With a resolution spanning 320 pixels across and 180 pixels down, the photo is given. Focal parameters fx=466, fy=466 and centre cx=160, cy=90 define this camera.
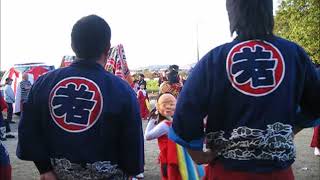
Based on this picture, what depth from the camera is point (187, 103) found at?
224 centimetres

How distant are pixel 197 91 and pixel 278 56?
1.43ft

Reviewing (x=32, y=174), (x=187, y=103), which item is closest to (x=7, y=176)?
(x=187, y=103)

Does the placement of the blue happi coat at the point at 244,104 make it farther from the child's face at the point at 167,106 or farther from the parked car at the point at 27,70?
the parked car at the point at 27,70

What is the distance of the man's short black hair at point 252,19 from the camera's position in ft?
7.57

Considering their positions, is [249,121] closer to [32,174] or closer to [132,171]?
[132,171]

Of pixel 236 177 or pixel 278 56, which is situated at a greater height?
pixel 278 56

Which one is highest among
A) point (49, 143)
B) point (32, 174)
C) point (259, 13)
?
point (259, 13)

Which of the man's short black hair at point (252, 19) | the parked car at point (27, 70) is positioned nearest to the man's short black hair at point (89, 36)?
the man's short black hair at point (252, 19)

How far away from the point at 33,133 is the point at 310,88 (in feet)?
5.02

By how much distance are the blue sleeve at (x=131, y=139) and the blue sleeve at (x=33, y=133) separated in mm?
450

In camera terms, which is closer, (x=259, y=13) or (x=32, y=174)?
(x=259, y=13)

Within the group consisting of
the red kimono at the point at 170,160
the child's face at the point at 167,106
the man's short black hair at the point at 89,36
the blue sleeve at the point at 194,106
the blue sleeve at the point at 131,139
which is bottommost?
the red kimono at the point at 170,160

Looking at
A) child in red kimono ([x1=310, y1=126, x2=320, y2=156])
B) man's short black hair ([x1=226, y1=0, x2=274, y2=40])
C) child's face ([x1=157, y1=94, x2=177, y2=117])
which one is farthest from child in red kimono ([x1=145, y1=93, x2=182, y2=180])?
child in red kimono ([x1=310, y1=126, x2=320, y2=156])

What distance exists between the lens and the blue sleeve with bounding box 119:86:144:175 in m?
2.59
